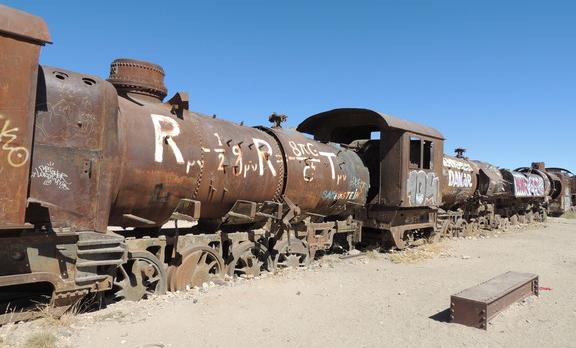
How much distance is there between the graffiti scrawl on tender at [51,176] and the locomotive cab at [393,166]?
792 cm

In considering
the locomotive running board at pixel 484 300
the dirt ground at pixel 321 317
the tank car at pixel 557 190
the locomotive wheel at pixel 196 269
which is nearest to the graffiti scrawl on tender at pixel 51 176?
the dirt ground at pixel 321 317

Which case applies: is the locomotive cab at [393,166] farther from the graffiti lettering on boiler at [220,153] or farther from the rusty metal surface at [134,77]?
the rusty metal surface at [134,77]

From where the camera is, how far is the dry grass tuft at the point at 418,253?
35.6 ft

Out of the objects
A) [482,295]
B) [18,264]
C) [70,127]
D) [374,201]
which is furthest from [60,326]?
[374,201]

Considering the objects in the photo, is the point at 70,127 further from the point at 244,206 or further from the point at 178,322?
the point at 244,206

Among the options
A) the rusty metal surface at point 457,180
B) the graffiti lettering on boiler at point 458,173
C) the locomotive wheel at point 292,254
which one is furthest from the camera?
the graffiti lettering on boiler at point 458,173

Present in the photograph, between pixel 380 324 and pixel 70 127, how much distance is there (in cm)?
437

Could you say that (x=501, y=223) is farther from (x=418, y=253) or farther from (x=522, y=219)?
(x=418, y=253)

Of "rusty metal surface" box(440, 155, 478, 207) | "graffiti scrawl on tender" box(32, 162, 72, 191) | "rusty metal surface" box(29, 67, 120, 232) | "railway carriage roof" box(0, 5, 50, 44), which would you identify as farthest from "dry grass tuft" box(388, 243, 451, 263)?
"railway carriage roof" box(0, 5, 50, 44)

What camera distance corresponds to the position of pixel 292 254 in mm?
9109

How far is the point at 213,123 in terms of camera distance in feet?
24.5

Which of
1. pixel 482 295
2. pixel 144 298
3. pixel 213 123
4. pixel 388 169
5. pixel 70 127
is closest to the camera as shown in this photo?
pixel 70 127

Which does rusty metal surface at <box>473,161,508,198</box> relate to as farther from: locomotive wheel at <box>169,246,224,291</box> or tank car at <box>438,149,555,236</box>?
locomotive wheel at <box>169,246,224,291</box>

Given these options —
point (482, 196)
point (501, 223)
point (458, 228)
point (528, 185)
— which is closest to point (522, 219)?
point (528, 185)
